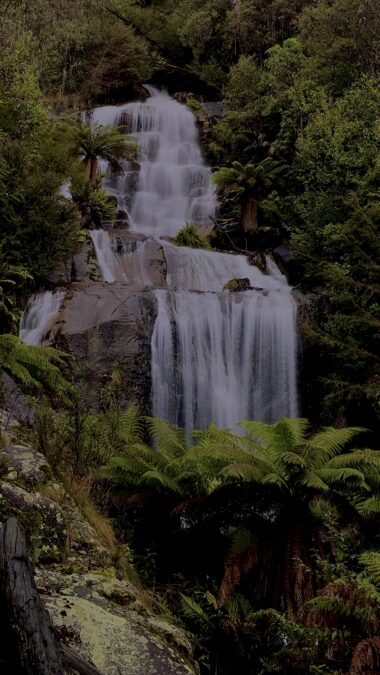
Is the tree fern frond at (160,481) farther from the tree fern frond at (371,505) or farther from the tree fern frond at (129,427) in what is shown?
the tree fern frond at (371,505)

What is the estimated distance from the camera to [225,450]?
4.46 metres

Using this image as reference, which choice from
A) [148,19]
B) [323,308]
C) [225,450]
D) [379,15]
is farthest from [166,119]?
[225,450]

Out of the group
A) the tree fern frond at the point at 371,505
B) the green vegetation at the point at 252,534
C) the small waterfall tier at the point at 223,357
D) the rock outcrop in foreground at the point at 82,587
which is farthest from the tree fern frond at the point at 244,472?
the small waterfall tier at the point at 223,357

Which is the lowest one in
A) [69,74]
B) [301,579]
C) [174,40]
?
[301,579]

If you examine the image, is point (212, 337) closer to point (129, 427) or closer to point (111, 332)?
point (111, 332)

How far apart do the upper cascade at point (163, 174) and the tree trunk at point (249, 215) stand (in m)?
1.33

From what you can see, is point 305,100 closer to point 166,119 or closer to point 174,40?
point 166,119

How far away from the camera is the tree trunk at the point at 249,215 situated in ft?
61.6

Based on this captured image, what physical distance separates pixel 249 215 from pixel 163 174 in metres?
4.66

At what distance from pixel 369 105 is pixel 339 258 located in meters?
4.76

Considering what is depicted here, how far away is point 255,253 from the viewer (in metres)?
17.2

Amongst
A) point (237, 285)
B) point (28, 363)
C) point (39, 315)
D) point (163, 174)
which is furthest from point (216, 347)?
point (163, 174)

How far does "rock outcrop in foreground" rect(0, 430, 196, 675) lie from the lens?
2.68 metres

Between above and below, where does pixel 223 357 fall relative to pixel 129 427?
above
